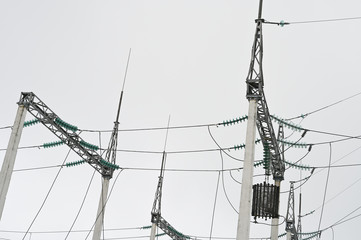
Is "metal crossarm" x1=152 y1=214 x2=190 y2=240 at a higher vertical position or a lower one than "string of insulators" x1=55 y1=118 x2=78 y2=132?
lower

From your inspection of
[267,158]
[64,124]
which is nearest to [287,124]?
[267,158]

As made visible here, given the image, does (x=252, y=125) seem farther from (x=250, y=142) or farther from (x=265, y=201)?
(x=265, y=201)

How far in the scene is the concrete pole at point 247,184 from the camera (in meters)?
12.0

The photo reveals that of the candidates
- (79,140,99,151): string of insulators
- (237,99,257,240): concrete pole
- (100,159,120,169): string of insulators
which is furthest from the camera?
(100,159,120,169): string of insulators

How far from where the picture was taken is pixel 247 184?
12.4 metres

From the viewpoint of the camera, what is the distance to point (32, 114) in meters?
17.0

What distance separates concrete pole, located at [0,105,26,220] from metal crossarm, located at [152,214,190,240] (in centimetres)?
877

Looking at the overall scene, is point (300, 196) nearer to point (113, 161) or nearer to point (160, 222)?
point (160, 222)

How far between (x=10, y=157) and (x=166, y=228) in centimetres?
1019

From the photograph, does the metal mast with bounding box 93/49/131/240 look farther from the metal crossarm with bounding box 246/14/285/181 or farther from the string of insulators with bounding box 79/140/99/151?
the metal crossarm with bounding box 246/14/285/181

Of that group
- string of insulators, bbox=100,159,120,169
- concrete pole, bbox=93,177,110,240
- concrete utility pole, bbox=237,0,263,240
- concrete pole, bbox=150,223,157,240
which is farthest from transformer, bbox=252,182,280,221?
concrete pole, bbox=150,223,157,240

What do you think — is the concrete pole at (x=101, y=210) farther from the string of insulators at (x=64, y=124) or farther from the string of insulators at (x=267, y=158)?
the string of insulators at (x=267, y=158)

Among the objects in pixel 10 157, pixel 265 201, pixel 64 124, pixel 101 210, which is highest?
pixel 64 124

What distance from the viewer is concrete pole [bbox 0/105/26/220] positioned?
50.5ft
